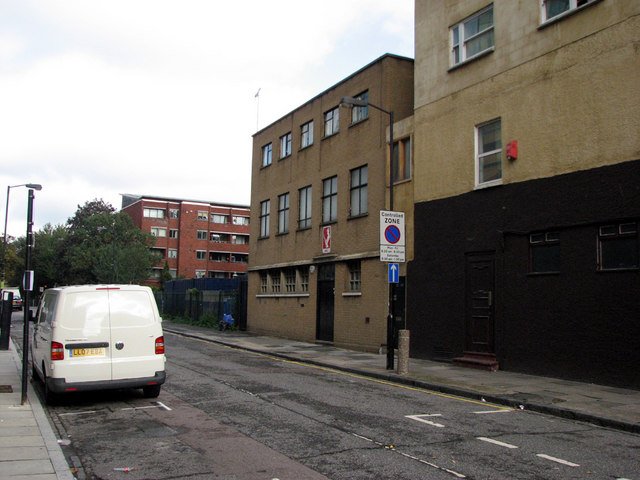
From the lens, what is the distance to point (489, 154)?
50.3 feet

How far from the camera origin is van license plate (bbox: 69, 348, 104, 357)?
921 cm

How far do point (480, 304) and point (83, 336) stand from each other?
32.8 feet

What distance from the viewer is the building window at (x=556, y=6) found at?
43.2ft

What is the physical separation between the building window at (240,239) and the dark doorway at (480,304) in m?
66.3

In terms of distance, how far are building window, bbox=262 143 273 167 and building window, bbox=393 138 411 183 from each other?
11.1m

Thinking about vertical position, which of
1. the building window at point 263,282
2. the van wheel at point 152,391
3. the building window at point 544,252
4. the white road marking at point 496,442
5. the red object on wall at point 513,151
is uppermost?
the red object on wall at point 513,151

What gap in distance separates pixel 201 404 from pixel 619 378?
27.3ft

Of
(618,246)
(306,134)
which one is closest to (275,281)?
(306,134)

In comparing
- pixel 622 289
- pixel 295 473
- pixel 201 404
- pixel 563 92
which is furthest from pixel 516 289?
pixel 295 473

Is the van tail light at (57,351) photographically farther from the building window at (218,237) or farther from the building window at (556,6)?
the building window at (218,237)

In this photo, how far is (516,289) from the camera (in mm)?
14102

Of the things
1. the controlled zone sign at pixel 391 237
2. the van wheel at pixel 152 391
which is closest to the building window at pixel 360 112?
the controlled zone sign at pixel 391 237

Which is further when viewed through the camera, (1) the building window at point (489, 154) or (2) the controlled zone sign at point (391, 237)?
(1) the building window at point (489, 154)

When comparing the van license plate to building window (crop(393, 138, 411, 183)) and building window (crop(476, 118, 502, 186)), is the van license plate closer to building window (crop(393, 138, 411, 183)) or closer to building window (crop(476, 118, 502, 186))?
building window (crop(476, 118, 502, 186))
